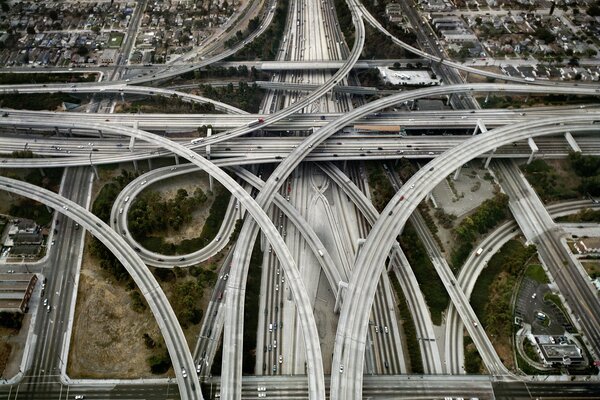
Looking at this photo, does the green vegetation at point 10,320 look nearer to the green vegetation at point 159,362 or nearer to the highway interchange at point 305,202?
the highway interchange at point 305,202

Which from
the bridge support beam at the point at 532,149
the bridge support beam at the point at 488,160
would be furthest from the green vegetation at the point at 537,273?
the bridge support beam at the point at 532,149

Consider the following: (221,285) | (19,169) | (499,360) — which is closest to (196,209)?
(221,285)

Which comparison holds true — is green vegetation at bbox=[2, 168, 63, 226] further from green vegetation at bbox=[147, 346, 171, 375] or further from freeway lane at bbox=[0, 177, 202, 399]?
green vegetation at bbox=[147, 346, 171, 375]

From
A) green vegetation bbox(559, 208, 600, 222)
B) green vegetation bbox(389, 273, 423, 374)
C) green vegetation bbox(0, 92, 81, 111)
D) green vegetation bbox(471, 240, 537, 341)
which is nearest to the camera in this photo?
green vegetation bbox(389, 273, 423, 374)

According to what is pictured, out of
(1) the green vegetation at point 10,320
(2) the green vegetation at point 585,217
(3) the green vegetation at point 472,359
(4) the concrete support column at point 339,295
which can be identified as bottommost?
(3) the green vegetation at point 472,359

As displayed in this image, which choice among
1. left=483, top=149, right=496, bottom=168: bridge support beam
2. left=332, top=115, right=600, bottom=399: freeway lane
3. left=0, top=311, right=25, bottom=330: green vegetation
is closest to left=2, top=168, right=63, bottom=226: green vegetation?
left=0, top=311, right=25, bottom=330: green vegetation

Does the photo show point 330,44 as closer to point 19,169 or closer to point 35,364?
point 19,169
